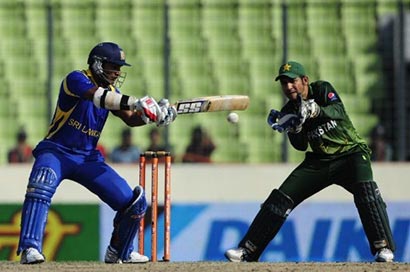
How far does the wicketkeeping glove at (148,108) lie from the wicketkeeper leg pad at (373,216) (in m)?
1.88

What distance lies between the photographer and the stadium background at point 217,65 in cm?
1333

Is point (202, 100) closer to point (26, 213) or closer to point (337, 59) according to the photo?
point (26, 213)

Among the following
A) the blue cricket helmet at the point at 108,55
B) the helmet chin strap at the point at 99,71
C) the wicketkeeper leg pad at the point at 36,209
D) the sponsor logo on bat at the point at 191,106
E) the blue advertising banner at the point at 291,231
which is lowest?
the blue advertising banner at the point at 291,231

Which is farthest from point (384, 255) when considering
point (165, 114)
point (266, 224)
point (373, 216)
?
point (165, 114)

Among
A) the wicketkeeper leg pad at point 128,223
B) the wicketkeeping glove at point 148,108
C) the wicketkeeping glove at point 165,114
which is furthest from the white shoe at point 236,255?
the wicketkeeping glove at point 148,108

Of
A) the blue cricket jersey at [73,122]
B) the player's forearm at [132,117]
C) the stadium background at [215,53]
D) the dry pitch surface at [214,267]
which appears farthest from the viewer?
the stadium background at [215,53]

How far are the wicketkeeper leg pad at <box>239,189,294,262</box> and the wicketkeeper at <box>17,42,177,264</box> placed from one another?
1.07 metres

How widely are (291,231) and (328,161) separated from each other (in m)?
3.56

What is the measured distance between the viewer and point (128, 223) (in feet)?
30.6

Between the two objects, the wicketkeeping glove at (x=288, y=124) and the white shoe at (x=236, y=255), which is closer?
the wicketkeeping glove at (x=288, y=124)

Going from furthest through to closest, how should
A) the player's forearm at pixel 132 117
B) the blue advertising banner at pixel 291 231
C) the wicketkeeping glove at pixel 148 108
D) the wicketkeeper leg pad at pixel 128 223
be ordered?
the blue advertising banner at pixel 291 231, the player's forearm at pixel 132 117, the wicketkeeper leg pad at pixel 128 223, the wicketkeeping glove at pixel 148 108

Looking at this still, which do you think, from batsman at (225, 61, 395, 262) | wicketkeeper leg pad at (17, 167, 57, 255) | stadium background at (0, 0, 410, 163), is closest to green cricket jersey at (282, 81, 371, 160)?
batsman at (225, 61, 395, 262)

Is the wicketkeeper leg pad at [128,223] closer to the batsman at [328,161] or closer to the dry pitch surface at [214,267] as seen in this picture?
the dry pitch surface at [214,267]

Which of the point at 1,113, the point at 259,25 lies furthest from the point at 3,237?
the point at 259,25
